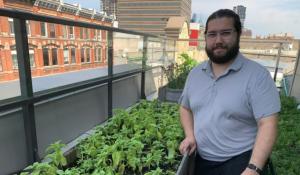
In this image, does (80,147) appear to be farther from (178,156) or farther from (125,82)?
(125,82)

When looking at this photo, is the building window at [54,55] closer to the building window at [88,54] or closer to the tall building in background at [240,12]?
the building window at [88,54]

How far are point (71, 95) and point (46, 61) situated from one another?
0.45 metres

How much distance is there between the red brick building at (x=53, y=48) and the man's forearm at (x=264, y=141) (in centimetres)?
173

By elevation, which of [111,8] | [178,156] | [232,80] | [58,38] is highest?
[111,8]

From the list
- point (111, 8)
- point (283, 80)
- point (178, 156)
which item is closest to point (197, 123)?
point (178, 156)

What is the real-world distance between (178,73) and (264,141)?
4.30m

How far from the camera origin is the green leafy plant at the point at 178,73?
509 centimetres

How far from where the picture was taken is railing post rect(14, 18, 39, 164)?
1.68 metres

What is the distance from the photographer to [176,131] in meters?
2.43

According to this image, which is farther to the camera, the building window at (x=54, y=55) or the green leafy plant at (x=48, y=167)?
the building window at (x=54, y=55)

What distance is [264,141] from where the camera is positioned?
Result: 1.28 metres

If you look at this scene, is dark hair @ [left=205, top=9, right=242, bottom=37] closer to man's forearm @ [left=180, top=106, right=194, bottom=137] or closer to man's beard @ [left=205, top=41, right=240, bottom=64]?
man's beard @ [left=205, top=41, right=240, bottom=64]

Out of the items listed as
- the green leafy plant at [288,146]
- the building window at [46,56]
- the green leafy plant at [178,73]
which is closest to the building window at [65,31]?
the building window at [46,56]

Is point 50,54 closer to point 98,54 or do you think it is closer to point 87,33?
point 87,33
